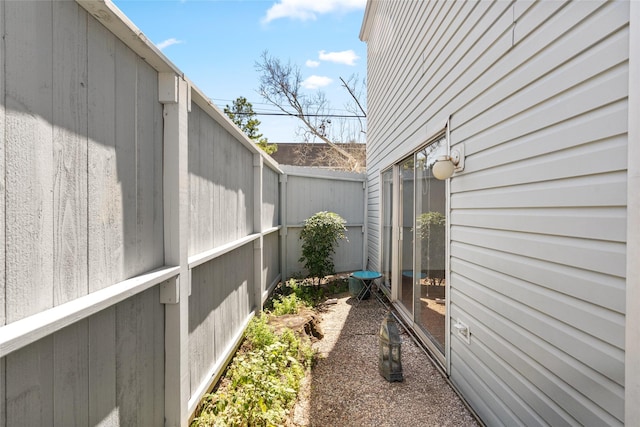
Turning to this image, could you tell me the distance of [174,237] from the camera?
178 cm

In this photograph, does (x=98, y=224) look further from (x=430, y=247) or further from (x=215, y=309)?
(x=430, y=247)

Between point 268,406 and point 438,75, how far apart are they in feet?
9.99

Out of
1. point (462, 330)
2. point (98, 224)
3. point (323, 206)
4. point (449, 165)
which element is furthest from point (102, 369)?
point (323, 206)

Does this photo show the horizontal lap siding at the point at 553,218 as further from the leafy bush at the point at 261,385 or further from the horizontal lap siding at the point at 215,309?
the horizontal lap siding at the point at 215,309

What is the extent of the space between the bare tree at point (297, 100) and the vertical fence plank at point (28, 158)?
41.8 feet

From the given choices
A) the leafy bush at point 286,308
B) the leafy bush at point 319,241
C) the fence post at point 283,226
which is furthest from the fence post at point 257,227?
the fence post at point 283,226

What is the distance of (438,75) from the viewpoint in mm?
2945

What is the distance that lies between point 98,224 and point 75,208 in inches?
5.2

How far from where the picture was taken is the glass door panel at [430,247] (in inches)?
119

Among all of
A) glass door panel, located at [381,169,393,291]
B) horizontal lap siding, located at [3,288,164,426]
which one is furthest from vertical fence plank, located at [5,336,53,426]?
→ glass door panel, located at [381,169,393,291]

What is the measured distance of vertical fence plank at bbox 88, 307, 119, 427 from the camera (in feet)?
4.03

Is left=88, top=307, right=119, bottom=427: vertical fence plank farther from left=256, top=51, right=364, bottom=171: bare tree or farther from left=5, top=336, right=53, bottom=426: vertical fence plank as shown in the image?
left=256, top=51, right=364, bottom=171: bare tree

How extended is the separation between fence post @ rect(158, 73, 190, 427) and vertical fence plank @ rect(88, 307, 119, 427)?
0.42 m

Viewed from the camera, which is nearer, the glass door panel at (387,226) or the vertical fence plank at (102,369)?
the vertical fence plank at (102,369)
